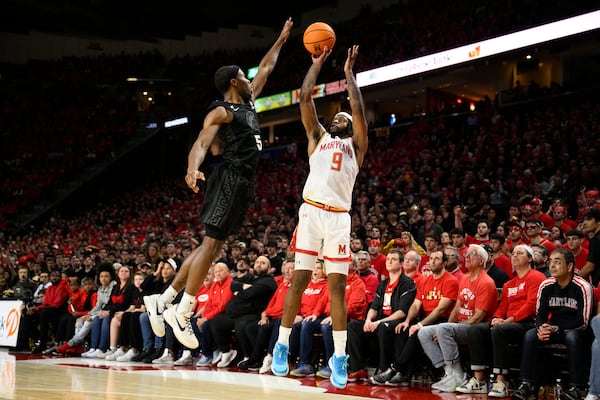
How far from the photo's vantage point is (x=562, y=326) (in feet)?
22.5

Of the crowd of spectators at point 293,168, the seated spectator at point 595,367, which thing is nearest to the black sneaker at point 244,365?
the crowd of spectators at point 293,168

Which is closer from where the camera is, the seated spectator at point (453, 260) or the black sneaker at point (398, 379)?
the black sneaker at point (398, 379)

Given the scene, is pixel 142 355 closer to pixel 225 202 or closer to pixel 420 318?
pixel 420 318

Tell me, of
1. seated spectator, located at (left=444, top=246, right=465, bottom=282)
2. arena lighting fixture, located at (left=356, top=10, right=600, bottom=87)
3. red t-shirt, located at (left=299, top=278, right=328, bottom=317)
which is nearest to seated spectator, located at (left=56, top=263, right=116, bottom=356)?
red t-shirt, located at (left=299, top=278, right=328, bottom=317)

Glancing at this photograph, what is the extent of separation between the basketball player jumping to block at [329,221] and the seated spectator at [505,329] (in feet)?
7.59

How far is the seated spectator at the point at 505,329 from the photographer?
23.9ft

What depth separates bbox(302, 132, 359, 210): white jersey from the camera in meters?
5.77

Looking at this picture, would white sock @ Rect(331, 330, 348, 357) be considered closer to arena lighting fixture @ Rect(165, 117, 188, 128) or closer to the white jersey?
the white jersey

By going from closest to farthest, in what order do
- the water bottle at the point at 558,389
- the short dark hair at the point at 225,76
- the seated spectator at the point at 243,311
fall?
1. the short dark hair at the point at 225,76
2. the water bottle at the point at 558,389
3. the seated spectator at the point at 243,311

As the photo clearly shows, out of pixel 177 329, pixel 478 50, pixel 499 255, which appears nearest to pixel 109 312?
pixel 499 255

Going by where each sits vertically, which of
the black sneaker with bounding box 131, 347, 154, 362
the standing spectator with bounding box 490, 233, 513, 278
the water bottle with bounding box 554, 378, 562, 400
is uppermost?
the standing spectator with bounding box 490, 233, 513, 278

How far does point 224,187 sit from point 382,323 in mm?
3764

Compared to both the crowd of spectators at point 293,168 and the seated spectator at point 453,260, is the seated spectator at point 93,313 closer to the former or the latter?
the crowd of spectators at point 293,168

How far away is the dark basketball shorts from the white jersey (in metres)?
0.67
